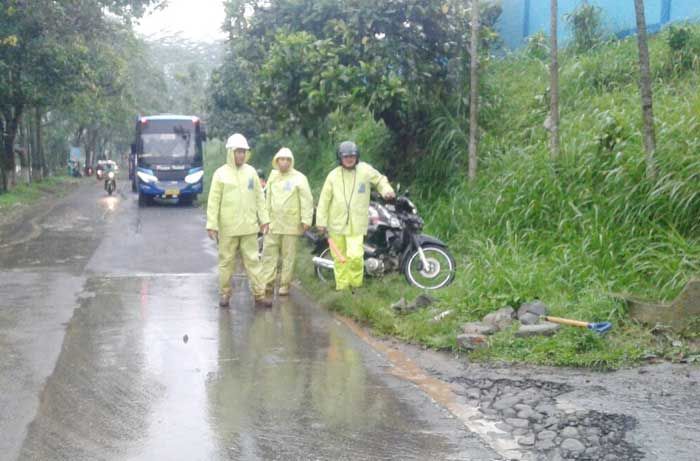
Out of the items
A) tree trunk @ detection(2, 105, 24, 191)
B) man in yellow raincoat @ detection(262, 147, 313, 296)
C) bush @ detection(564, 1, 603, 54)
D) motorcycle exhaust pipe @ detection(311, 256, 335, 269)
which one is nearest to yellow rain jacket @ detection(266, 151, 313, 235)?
man in yellow raincoat @ detection(262, 147, 313, 296)

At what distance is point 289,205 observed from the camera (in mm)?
10562

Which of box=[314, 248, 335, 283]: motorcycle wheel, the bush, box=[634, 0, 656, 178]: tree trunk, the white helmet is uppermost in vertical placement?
the bush

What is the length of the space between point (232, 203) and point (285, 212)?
747 mm

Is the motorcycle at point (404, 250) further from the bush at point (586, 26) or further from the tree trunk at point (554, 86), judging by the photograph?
the bush at point (586, 26)

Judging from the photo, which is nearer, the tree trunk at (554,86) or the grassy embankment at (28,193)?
the tree trunk at (554,86)

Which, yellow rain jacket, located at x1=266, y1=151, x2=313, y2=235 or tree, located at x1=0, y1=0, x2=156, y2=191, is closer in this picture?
yellow rain jacket, located at x1=266, y1=151, x2=313, y2=235

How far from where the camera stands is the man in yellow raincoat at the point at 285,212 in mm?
10555

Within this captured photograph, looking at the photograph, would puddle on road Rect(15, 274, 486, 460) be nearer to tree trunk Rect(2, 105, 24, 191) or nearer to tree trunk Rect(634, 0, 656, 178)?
tree trunk Rect(634, 0, 656, 178)

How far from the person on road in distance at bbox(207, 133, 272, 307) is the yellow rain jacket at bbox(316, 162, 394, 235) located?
2.64 ft

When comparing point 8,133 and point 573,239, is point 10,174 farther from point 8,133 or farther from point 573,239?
point 573,239

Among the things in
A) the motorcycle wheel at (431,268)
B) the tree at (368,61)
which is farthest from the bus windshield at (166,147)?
the motorcycle wheel at (431,268)

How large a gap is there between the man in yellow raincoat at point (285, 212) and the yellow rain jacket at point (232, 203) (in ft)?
1.42

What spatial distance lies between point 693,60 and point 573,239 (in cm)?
507

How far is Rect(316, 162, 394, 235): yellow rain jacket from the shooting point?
399 inches
